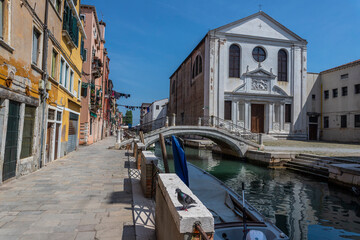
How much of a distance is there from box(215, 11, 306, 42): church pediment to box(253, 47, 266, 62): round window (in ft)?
4.61

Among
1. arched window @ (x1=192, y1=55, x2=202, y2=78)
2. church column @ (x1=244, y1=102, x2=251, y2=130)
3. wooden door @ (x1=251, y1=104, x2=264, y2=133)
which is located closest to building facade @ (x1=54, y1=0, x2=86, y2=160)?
arched window @ (x1=192, y1=55, x2=202, y2=78)

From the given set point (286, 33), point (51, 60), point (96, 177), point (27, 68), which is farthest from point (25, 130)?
point (286, 33)

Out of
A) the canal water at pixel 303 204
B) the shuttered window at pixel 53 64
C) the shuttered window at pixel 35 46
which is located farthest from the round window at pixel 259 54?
the shuttered window at pixel 35 46

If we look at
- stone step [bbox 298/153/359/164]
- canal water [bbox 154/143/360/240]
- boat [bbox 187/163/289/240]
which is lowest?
canal water [bbox 154/143/360/240]

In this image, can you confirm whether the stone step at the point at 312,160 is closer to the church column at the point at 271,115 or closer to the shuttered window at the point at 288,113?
the church column at the point at 271,115

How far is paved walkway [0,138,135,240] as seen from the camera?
3.56 m

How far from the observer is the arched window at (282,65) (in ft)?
83.9

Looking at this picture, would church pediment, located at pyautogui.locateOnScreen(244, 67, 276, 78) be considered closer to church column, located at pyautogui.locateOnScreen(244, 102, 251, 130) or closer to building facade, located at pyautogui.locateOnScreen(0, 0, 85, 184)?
church column, located at pyautogui.locateOnScreen(244, 102, 251, 130)

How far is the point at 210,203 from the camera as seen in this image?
20.9 feet

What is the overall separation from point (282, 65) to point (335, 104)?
7.21m

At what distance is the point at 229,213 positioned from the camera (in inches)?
226

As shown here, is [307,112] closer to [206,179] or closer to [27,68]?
[206,179]

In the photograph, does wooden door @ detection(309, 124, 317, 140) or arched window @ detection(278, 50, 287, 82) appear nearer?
arched window @ detection(278, 50, 287, 82)

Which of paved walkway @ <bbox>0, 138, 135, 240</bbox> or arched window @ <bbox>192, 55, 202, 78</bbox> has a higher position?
arched window @ <bbox>192, 55, 202, 78</bbox>
